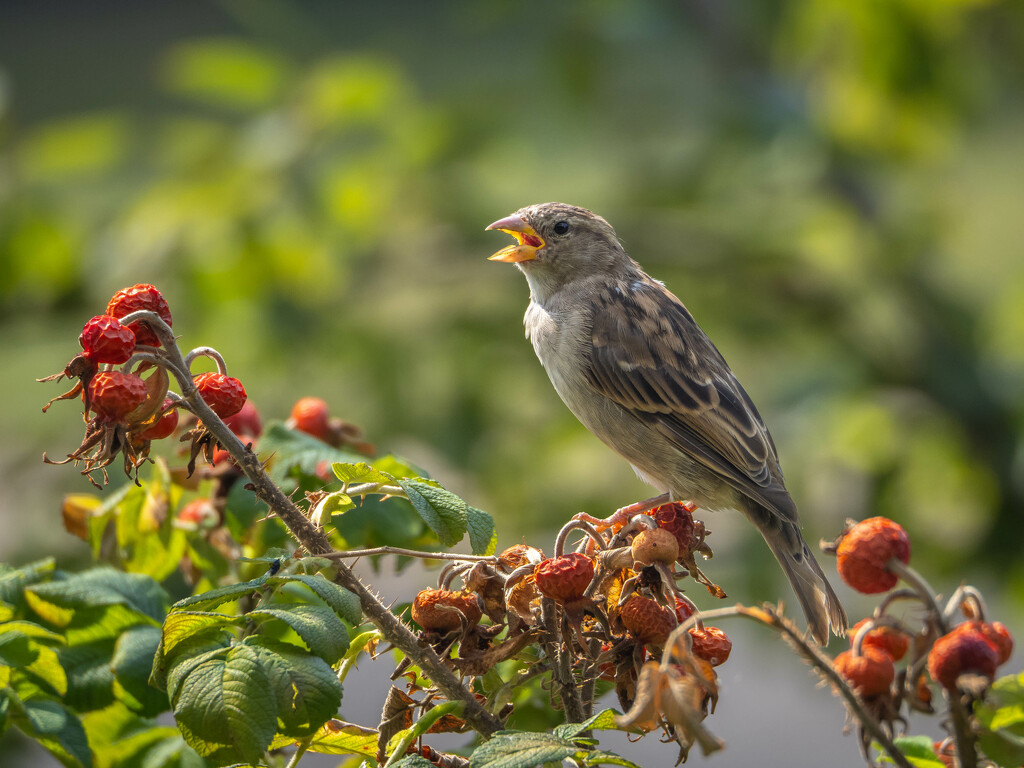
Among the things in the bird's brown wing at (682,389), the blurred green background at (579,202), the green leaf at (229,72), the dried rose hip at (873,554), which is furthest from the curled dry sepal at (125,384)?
the green leaf at (229,72)

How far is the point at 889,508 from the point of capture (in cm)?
405

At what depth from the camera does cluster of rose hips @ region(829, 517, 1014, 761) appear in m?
0.76

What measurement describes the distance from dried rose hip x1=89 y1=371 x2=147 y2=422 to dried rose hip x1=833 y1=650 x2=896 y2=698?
0.64 m

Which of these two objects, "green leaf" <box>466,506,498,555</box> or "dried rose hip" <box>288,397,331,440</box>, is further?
"dried rose hip" <box>288,397,331,440</box>

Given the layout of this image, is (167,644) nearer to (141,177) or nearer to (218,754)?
(218,754)

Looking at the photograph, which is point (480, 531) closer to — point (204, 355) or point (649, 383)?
point (204, 355)

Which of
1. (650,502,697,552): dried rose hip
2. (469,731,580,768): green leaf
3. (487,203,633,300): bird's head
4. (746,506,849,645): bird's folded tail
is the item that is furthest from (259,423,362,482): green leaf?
(487,203,633,300): bird's head

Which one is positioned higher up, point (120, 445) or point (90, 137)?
point (90, 137)

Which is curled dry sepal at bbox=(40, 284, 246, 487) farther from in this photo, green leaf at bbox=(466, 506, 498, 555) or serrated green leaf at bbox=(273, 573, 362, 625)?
green leaf at bbox=(466, 506, 498, 555)

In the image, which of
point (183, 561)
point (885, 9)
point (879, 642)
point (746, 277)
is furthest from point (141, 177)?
point (879, 642)

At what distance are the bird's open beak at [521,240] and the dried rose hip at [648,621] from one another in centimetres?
172

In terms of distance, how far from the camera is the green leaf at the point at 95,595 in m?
1.17

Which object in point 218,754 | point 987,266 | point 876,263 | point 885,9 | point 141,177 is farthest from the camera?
point 987,266

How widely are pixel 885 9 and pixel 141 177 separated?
31.7ft
